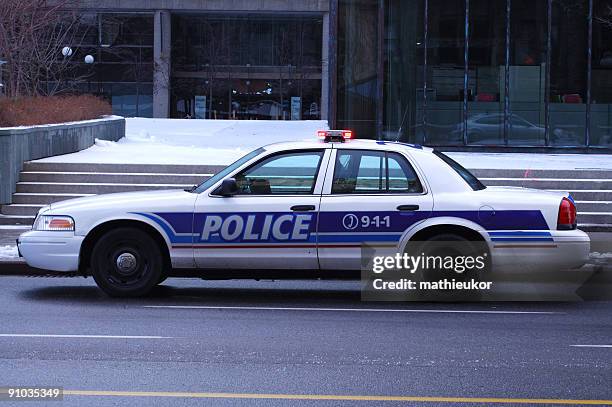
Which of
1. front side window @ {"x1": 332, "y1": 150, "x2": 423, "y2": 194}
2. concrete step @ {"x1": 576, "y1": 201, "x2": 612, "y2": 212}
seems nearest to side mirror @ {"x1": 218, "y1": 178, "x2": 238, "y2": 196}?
front side window @ {"x1": 332, "y1": 150, "x2": 423, "y2": 194}

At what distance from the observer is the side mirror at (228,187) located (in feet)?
32.8

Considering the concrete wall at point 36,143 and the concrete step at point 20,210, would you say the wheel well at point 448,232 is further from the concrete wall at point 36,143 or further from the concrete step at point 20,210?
the concrete wall at point 36,143

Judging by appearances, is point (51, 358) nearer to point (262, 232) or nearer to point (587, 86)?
point (262, 232)

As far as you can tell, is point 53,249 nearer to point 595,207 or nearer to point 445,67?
point 595,207

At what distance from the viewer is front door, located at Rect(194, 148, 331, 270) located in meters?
10.0

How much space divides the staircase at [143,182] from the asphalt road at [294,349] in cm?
631

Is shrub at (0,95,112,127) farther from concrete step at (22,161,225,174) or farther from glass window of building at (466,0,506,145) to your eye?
glass window of building at (466,0,506,145)

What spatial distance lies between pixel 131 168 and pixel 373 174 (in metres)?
9.83

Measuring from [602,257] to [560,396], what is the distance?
284 inches

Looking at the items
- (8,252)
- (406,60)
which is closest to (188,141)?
(406,60)

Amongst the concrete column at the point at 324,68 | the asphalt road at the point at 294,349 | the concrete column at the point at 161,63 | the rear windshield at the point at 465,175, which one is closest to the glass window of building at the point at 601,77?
the rear windshield at the point at 465,175

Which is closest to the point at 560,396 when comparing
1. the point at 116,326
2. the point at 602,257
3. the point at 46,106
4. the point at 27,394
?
the point at 27,394

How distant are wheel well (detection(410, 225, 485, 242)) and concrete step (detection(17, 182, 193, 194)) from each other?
8.24m

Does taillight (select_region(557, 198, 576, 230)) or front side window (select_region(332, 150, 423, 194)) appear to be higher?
front side window (select_region(332, 150, 423, 194))
